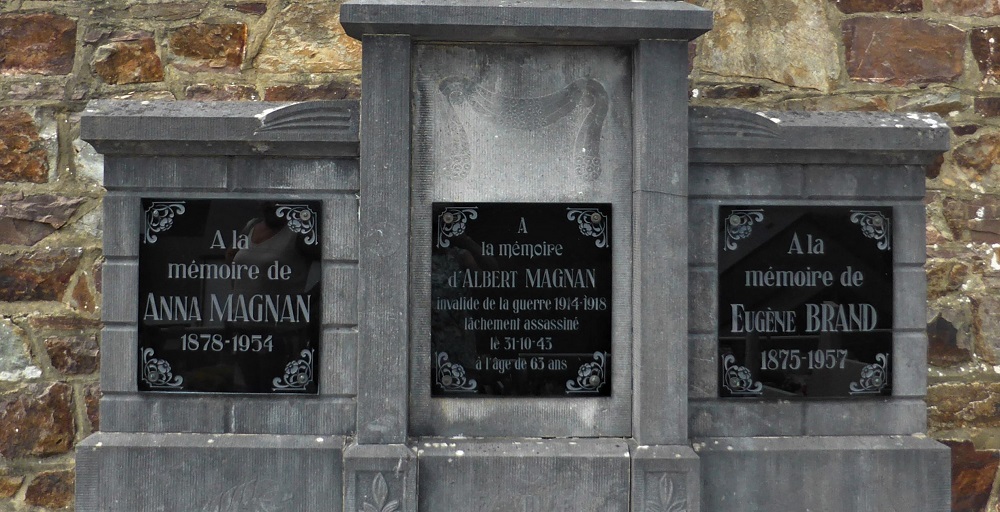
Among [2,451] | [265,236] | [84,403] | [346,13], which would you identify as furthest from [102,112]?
[2,451]

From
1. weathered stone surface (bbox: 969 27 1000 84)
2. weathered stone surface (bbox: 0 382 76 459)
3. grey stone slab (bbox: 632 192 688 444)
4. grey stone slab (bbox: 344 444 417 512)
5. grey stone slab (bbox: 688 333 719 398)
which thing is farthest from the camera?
weathered stone surface (bbox: 969 27 1000 84)

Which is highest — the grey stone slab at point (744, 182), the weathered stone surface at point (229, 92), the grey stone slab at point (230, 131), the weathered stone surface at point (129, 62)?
the weathered stone surface at point (129, 62)

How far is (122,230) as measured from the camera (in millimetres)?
3229

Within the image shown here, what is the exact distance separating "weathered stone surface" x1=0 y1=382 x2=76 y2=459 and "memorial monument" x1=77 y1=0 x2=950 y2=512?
3.46ft

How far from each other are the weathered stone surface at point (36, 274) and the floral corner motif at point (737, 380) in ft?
9.66

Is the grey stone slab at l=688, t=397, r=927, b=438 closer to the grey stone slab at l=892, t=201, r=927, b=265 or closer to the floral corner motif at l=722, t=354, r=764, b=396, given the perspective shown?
the floral corner motif at l=722, t=354, r=764, b=396

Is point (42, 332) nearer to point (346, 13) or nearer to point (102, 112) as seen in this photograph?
point (102, 112)

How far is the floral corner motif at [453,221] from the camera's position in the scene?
10.6 ft

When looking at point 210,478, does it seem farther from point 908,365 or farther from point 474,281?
point 908,365

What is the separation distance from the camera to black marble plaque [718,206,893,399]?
11.0 feet

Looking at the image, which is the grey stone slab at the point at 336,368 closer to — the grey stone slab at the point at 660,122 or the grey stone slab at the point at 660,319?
the grey stone slab at the point at 660,319

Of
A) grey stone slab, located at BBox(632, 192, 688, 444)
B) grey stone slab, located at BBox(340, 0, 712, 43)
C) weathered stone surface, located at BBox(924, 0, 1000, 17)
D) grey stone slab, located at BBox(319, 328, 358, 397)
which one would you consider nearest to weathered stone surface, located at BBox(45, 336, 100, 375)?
grey stone slab, located at BBox(319, 328, 358, 397)

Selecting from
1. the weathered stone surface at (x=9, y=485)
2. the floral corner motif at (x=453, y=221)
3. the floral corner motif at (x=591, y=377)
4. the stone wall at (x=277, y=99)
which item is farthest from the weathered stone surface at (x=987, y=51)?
the weathered stone surface at (x=9, y=485)

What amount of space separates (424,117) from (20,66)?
7.28 feet
